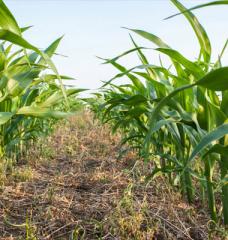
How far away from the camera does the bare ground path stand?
126cm

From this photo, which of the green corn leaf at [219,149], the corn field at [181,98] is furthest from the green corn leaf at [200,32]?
the green corn leaf at [219,149]

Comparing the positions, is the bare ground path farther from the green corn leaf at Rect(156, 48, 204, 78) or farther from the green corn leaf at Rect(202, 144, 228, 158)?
the green corn leaf at Rect(156, 48, 204, 78)

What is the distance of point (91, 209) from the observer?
1503 mm

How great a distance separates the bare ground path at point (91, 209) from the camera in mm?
1258

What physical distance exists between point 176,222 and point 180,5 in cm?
77

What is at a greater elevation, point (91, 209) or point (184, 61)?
point (184, 61)

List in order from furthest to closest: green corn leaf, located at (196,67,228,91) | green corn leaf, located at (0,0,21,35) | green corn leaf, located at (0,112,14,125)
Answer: green corn leaf, located at (0,112,14,125)
green corn leaf, located at (0,0,21,35)
green corn leaf, located at (196,67,228,91)

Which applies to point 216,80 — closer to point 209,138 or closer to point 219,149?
point 209,138

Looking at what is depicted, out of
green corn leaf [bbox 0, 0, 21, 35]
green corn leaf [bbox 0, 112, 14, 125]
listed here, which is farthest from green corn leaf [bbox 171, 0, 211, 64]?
green corn leaf [bbox 0, 112, 14, 125]

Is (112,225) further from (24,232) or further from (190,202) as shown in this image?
(190,202)

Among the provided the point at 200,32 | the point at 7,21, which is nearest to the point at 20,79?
the point at 7,21

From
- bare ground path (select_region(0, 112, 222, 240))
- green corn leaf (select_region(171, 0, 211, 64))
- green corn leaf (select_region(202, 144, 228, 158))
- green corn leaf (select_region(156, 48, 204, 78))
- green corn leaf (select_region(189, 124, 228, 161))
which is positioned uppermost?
green corn leaf (select_region(171, 0, 211, 64))

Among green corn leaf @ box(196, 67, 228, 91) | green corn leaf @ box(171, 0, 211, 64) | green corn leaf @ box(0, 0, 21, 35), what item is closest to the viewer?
green corn leaf @ box(196, 67, 228, 91)

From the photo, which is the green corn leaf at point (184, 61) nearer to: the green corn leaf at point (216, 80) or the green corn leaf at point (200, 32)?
the green corn leaf at point (200, 32)
